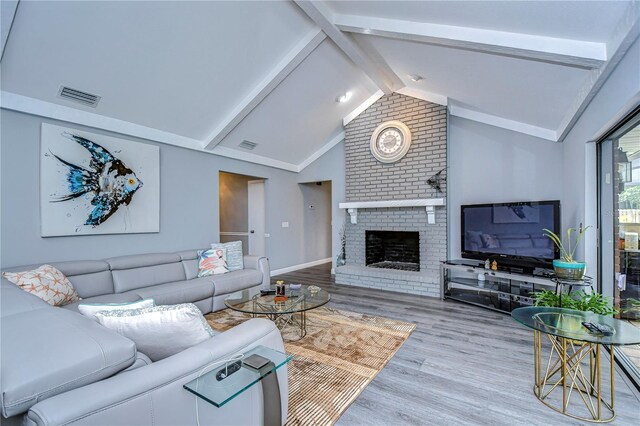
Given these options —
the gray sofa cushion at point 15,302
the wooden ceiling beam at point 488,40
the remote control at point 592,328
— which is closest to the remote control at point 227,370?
the gray sofa cushion at point 15,302

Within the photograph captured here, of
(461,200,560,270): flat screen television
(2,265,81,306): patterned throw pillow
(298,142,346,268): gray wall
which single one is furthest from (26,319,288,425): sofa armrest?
(298,142,346,268): gray wall

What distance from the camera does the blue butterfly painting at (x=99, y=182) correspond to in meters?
3.25

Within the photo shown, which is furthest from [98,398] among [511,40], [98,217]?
[511,40]

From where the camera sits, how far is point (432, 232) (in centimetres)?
488

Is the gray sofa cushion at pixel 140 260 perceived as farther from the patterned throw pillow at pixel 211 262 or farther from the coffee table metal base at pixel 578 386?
the coffee table metal base at pixel 578 386

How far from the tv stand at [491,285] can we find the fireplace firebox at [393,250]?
0.72 m

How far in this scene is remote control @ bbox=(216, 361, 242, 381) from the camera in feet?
3.86

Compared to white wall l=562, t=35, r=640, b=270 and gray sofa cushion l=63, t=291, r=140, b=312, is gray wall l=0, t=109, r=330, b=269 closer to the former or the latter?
gray sofa cushion l=63, t=291, r=140, b=312

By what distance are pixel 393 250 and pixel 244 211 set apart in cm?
339

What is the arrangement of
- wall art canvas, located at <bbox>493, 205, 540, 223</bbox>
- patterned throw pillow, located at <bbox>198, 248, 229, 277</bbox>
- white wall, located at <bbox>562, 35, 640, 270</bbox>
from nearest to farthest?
white wall, located at <bbox>562, 35, 640, 270</bbox> → wall art canvas, located at <bbox>493, 205, 540, 223</bbox> → patterned throw pillow, located at <bbox>198, 248, 229, 277</bbox>

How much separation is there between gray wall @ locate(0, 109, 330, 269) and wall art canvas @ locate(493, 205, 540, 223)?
10.9 ft

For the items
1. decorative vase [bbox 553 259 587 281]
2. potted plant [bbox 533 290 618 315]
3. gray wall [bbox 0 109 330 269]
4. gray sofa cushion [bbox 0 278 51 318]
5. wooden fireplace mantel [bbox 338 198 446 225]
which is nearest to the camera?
gray sofa cushion [bbox 0 278 51 318]

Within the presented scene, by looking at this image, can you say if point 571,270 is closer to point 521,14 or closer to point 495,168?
point 521,14

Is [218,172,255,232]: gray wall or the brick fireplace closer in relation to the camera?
the brick fireplace
